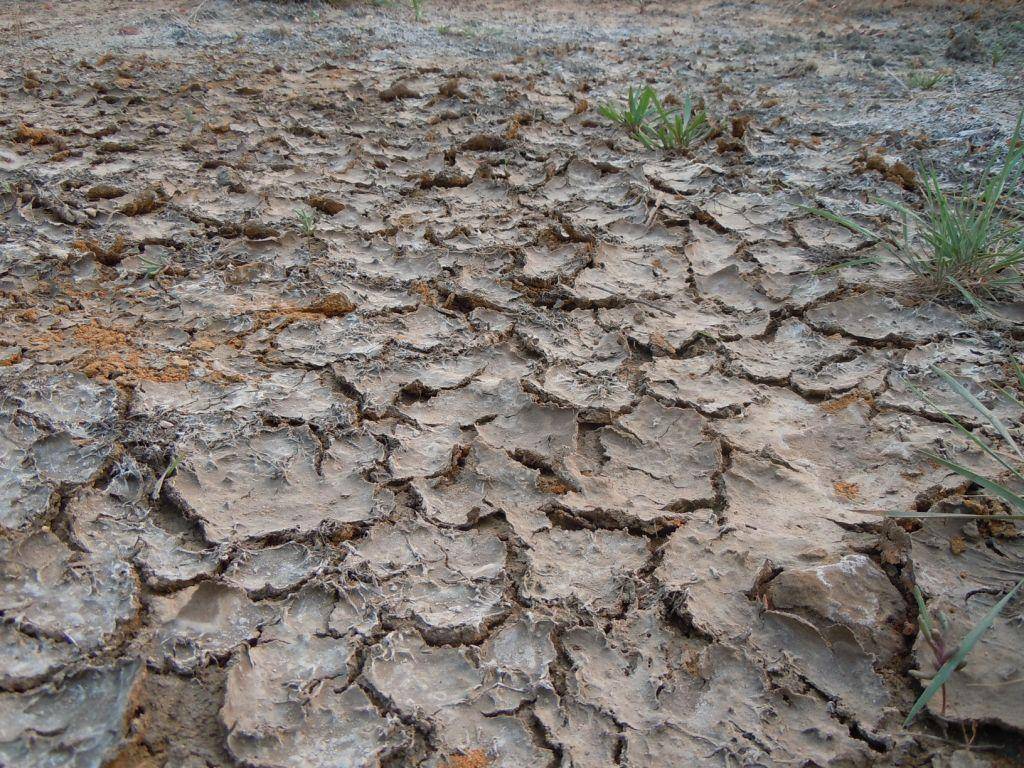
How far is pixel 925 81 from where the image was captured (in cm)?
332

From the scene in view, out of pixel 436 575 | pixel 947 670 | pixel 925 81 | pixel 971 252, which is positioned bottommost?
pixel 436 575

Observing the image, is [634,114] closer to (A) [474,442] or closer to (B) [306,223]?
(B) [306,223]

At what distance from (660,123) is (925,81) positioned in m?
1.27

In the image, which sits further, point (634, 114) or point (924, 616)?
point (634, 114)

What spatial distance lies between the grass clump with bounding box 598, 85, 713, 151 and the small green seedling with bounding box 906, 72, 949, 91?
3.40ft

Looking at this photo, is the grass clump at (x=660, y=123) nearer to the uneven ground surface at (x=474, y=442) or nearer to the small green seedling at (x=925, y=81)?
the uneven ground surface at (x=474, y=442)

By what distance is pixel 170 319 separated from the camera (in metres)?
1.94

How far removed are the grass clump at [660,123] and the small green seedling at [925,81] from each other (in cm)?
104

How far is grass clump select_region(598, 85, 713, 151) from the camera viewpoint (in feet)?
9.37

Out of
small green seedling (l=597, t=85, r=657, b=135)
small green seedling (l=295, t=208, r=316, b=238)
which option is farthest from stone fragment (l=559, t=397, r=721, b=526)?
small green seedling (l=597, t=85, r=657, b=135)

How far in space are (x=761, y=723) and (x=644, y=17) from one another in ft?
16.4

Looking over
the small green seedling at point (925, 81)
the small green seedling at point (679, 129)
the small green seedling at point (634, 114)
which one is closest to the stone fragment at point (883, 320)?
the small green seedling at point (679, 129)

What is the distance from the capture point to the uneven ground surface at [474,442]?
44.8 inches

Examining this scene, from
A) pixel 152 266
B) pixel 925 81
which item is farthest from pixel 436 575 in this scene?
pixel 925 81
